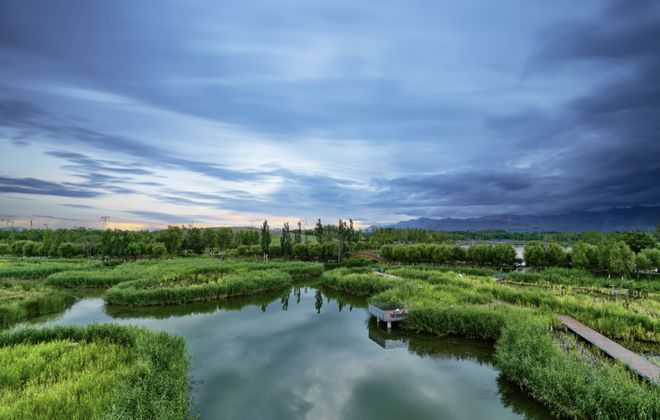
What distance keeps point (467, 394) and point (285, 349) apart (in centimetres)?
1184

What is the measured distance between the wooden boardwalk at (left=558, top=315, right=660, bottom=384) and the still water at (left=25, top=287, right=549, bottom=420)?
5283mm

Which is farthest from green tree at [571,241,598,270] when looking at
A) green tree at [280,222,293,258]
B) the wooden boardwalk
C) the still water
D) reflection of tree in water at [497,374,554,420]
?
green tree at [280,222,293,258]

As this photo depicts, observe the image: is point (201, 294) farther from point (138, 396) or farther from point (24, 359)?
point (138, 396)

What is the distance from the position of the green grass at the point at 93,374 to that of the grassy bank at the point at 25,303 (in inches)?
429

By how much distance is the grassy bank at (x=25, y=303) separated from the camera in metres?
27.5

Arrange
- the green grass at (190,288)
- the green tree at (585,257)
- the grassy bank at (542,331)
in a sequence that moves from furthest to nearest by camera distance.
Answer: the green tree at (585,257), the green grass at (190,288), the grassy bank at (542,331)

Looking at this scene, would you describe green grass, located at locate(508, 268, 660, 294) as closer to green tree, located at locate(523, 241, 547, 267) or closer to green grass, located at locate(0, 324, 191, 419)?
green tree, located at locate(523, 241, 547, 267)

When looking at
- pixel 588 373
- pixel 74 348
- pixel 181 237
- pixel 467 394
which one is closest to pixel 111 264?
pixel 181 237

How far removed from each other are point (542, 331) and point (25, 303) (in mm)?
→ 41540

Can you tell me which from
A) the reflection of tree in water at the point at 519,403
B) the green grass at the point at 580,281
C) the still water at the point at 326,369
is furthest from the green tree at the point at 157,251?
the reflection of tree in water at the point at 519,403

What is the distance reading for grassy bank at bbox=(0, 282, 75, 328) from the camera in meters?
27.5

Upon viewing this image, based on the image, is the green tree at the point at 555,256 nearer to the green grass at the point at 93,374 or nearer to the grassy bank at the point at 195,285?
the grassy bank at the point at 195,285

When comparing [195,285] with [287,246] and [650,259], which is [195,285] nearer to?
[287,246]

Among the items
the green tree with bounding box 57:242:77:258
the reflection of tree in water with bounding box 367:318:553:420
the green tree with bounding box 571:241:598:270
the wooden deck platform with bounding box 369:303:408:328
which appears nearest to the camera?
the reflection of tree in water with bounding box 367:318:553:420
